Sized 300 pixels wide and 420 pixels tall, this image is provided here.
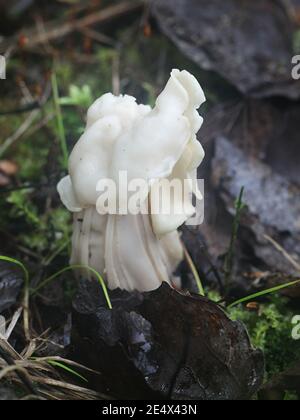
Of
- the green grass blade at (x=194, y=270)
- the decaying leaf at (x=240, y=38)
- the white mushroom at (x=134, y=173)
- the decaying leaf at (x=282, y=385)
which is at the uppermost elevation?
the decaying leaf at (x=240, y=38)

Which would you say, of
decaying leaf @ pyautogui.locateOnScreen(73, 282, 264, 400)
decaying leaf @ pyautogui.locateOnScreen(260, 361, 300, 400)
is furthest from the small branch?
decaying leaf @ pyautogui.locateOnScreen(260, 361, 300, 400)

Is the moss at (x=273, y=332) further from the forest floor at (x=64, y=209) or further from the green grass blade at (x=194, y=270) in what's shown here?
the green grass blade at (x=194, y=270)

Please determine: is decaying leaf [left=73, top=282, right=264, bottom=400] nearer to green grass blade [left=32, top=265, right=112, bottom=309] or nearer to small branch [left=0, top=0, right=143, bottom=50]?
green grass blade [left=32, top=265, right=112, bottom=309]

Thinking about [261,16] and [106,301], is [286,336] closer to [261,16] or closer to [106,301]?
[106,301]

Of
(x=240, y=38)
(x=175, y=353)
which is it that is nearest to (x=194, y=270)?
(x=175, y=353)

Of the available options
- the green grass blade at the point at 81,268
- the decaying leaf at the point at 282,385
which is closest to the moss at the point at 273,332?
the decaying leaf at the point at 282,385

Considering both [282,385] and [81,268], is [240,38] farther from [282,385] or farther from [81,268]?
[282,385]
